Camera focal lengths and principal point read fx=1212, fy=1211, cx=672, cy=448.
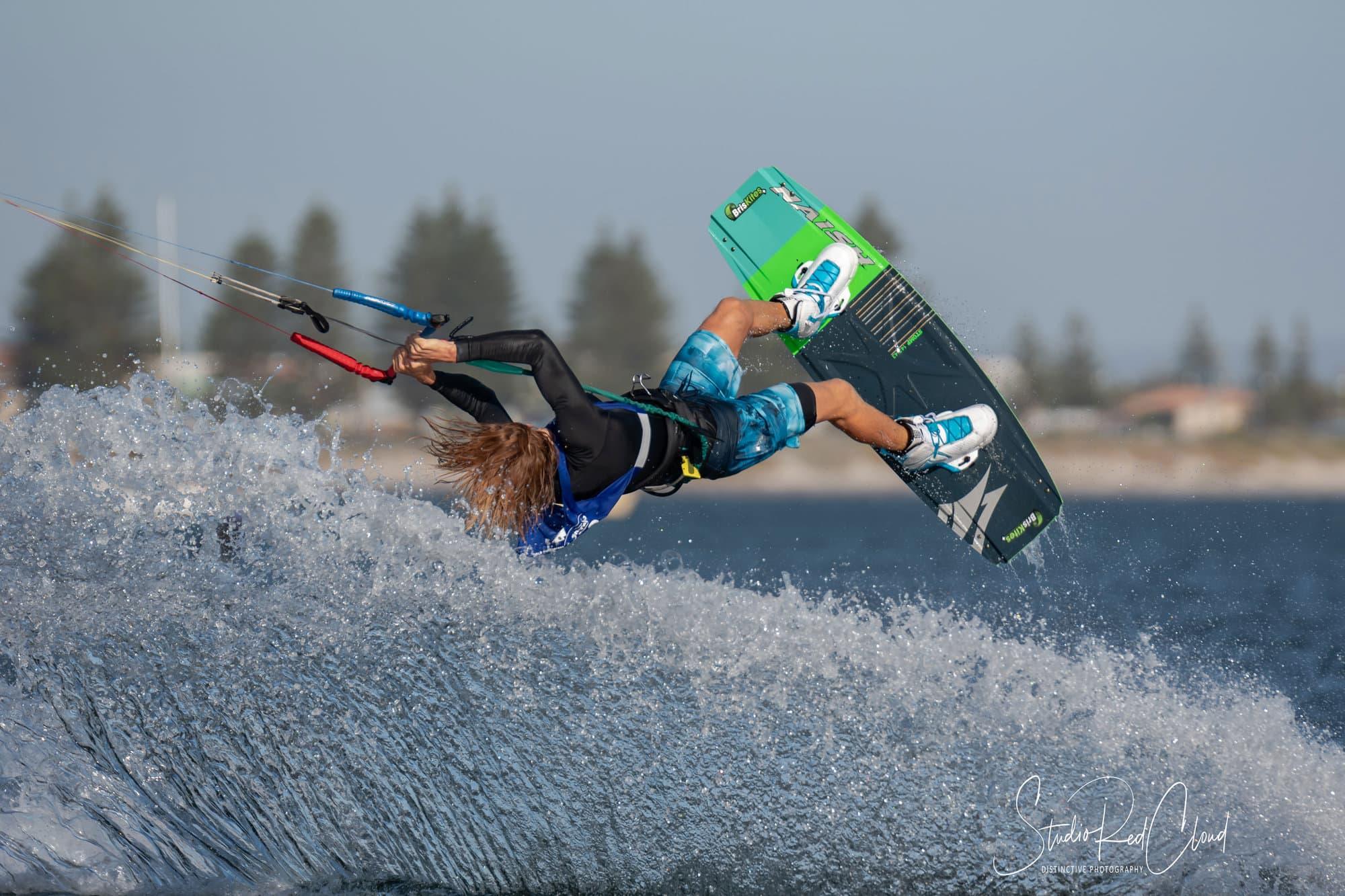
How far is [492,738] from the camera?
4.45 meters

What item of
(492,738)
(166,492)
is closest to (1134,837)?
(492,738)

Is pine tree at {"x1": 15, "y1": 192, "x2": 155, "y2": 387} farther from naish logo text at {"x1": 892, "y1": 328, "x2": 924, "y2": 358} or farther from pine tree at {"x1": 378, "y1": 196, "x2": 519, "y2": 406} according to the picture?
naish logo text at {"x1": 892, "y1": 328, "x2": 924, "y2": 358}

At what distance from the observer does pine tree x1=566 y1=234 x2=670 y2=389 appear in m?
56.7

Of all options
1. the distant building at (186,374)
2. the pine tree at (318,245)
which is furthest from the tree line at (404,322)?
the distant building at (186,374)

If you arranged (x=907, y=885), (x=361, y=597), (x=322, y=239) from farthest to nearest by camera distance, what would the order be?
(x=322, y=239) < (x=361, y=597) < (x=907, y=885)

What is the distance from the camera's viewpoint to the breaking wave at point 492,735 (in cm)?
425

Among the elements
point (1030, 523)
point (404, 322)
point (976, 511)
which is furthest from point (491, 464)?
point (404, 322)

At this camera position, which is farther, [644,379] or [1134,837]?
[644,379]

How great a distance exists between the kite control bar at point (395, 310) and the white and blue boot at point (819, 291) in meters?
2.21

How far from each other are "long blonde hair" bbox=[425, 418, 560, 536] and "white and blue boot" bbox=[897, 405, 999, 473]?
6.98 ft

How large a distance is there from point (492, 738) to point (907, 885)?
1560 millimetres

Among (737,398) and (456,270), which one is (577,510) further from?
(456,270)

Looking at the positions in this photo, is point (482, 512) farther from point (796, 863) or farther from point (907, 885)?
point (907, 885)

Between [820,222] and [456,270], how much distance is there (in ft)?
161
